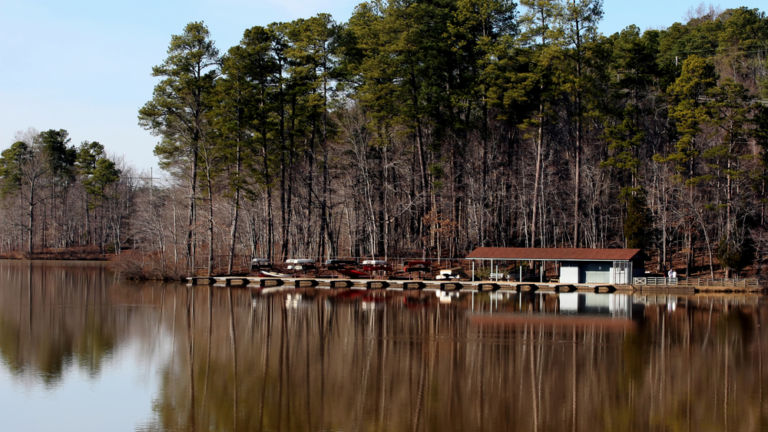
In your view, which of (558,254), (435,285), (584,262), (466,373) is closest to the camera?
(466,373)

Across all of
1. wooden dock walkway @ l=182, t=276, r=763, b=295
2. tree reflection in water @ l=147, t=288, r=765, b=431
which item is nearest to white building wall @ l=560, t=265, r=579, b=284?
wooden dock walkway @ l=182, t=276, r=763, b=295

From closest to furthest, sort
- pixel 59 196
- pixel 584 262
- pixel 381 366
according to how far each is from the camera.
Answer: pixel 381 366 < pixel 584 262 < pixel 59 196

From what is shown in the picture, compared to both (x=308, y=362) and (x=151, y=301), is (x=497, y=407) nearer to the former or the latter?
(x=308, y=362)

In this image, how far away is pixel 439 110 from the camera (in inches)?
2702

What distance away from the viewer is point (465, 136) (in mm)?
71438

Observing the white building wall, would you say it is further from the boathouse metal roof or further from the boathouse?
the boathouse metal roof

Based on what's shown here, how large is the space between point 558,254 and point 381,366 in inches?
1278

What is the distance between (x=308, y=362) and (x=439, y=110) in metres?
44.8

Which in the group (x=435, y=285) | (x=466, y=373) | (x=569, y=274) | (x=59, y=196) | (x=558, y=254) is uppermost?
(x=59, y=196)

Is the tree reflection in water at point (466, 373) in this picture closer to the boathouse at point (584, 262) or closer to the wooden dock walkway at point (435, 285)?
the wooden dock walkway at point (435, 285)

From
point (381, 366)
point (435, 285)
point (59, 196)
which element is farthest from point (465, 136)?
point (59, 196)

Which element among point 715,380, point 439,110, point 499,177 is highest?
point 439,110

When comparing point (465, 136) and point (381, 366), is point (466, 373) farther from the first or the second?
point (465, 136)

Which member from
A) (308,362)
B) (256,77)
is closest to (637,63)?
(256,77)
